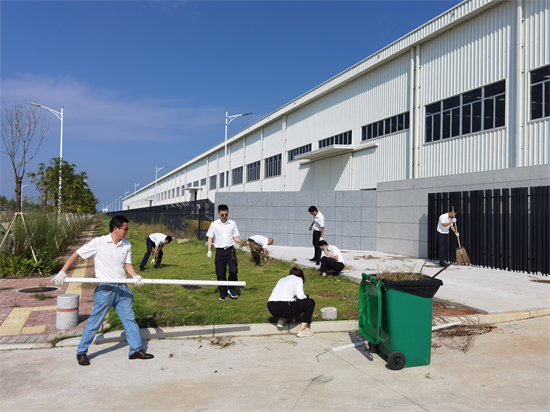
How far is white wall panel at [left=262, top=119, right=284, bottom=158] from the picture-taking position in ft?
108

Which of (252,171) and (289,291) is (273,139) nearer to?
(252,171)

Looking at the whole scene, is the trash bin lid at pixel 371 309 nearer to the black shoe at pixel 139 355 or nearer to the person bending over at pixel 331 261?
the black shoe at pixel 139 355

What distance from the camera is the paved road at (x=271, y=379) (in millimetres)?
3941

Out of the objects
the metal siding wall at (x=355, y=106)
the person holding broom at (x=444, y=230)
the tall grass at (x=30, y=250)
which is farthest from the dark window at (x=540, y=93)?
the tall grass at (x=30, y=250)

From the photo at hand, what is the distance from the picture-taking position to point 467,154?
1667 centimetres

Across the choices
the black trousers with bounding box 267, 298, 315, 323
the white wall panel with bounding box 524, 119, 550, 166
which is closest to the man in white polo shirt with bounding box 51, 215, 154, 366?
the black trousers with bounding box 267, 298, 315, 323

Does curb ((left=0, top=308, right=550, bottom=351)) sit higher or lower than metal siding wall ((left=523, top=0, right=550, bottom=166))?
lower

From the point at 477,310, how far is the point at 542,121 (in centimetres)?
948

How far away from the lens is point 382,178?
2148 cm

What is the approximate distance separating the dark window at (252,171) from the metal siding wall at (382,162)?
47.7ft

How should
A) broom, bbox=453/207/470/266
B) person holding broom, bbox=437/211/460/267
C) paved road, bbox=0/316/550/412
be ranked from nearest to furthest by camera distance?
paved road, bbox=0/316/550/412
person holding broom, bbox=437/211/460/267
broom, bbox=453/207/470/266

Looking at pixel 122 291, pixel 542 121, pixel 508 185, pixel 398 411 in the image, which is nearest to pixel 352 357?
pixel 398 411

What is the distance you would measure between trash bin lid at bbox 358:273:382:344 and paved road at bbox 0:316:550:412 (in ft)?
1.01

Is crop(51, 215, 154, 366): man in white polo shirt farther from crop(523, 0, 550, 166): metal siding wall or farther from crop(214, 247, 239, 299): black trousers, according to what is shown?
crop(523, 0, 550, 166): metal siding wall
